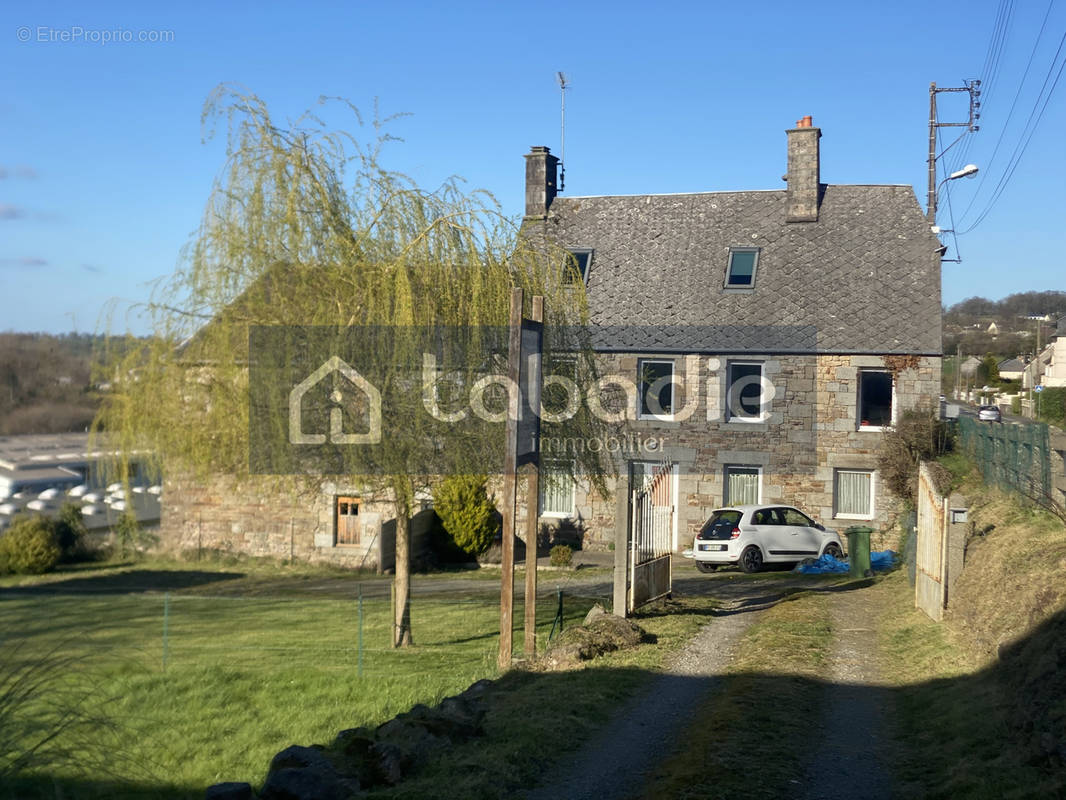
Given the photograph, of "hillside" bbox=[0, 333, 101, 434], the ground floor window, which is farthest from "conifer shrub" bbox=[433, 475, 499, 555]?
"hillside" bbox=[0, 333, 101, 434]

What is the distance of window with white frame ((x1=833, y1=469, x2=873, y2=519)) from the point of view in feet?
79.7

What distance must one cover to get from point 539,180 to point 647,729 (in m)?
22.0

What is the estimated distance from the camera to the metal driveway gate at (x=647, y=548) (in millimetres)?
13930

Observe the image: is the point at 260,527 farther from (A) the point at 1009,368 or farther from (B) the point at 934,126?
(A) the point at 1009,368

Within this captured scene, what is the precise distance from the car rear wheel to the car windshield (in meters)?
0.57

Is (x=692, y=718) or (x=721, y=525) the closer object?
(x=692, y=718)

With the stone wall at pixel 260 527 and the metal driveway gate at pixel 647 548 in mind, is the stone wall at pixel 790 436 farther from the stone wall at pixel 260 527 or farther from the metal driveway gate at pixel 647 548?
the metal driveway gate at pixel 647 548

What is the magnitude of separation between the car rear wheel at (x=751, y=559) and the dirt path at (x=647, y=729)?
26.8 feet

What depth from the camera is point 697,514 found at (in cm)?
2502

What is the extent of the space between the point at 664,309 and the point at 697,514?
531cm

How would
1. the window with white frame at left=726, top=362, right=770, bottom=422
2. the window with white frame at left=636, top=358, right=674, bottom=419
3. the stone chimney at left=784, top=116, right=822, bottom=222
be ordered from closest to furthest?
the window with white frame at left=726, top=362, right=770, bottom=422
the window with white frame at left=636, top=358, right=674, bottom=419
the stone chimney at left=784, top=116, right=822, bottom=222

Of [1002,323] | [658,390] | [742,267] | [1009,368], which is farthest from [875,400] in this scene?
[1009,368]

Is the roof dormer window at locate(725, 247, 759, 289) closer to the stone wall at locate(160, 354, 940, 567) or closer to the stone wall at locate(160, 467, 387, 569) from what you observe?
the stone wall at locate(160, 354, 940, 567)

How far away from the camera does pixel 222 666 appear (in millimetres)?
13430
